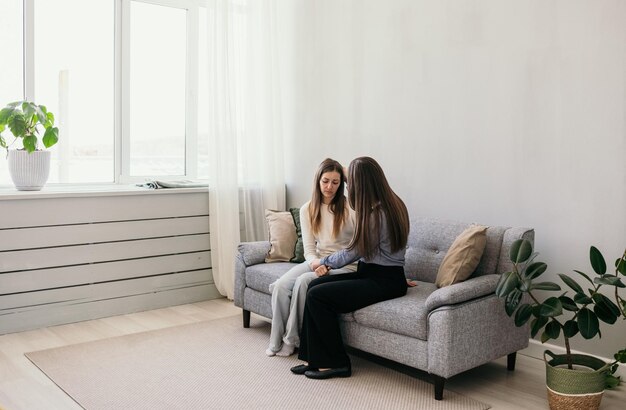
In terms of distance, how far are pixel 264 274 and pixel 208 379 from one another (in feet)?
2.80

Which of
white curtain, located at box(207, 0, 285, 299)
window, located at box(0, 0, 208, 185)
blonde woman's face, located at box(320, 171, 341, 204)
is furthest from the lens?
white curtain, located at box(207, 0, 285, 299)

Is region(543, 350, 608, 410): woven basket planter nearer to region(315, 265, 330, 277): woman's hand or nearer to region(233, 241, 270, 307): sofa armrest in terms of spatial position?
region(315, 265, 330, 277): woman's hand

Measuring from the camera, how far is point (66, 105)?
4543 millimetres

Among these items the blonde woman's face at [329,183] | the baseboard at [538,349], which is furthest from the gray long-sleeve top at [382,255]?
the baseboard at [538,349]

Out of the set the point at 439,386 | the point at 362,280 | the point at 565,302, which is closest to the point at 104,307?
the point at 362,280

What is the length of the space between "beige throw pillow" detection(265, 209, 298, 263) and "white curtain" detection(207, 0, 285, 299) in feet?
2.37

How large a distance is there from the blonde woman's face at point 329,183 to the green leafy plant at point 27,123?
183 cm

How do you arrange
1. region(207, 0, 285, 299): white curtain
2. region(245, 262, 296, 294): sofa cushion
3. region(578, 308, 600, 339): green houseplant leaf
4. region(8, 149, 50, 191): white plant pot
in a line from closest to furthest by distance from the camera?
region(578, 308, 600, 339): green houseplant leaf < region(245, 262, 296, 294): sofa cushion < region(8, 149, 50, 191): white plant pot < region(207, 0, 285, 299): white curtain

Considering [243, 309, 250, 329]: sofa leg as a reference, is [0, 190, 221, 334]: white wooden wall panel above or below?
above

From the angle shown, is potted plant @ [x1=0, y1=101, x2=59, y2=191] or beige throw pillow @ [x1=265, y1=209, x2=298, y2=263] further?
beige throw pillow @ [x1=265, y1=209, x2=298, y2=263]

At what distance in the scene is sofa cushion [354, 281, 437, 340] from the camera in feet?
9.64

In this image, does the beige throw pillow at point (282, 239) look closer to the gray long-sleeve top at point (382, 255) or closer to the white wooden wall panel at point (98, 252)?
the gray long-sleeve top at point (382, 255)

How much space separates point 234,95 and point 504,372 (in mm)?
2776

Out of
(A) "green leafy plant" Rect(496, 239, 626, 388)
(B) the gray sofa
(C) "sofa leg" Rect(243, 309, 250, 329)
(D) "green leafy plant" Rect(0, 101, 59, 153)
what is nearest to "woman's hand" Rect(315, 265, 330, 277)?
(B) the gray sofa
